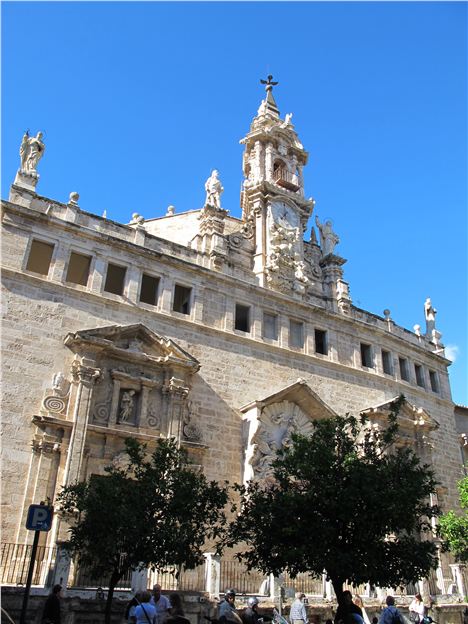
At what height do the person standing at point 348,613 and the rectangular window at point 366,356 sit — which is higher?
the rectangular window at point 366,356

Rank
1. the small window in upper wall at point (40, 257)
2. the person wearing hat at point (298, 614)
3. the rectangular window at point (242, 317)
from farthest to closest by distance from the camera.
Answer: the rectangular window at point (242, 317) → the small window in upper wall at point (40, 257) → the person wearing hat at point (298, 614)

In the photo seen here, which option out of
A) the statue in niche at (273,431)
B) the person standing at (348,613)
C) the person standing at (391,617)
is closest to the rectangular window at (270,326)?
the statue in niche at (273,431)

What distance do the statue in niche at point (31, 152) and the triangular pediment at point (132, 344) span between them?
6.05 m

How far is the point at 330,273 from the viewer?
24.8 metres

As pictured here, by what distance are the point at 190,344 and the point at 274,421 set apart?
3.93 metres

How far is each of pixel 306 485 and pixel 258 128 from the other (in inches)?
790

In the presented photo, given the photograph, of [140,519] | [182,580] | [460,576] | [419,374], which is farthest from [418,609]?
[419,374]

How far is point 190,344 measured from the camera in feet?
62.0

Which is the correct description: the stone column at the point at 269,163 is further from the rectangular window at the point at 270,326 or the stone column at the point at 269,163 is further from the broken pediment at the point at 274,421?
the broken pediment at the point at 274,421

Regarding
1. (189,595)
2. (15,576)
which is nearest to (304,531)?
(189,595)

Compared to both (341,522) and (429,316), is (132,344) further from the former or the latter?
(429,316)

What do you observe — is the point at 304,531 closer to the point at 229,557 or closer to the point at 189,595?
the point at 189,595

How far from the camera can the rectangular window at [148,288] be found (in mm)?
19484

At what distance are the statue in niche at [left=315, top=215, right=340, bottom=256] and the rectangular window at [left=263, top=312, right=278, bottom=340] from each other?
5.45 m
